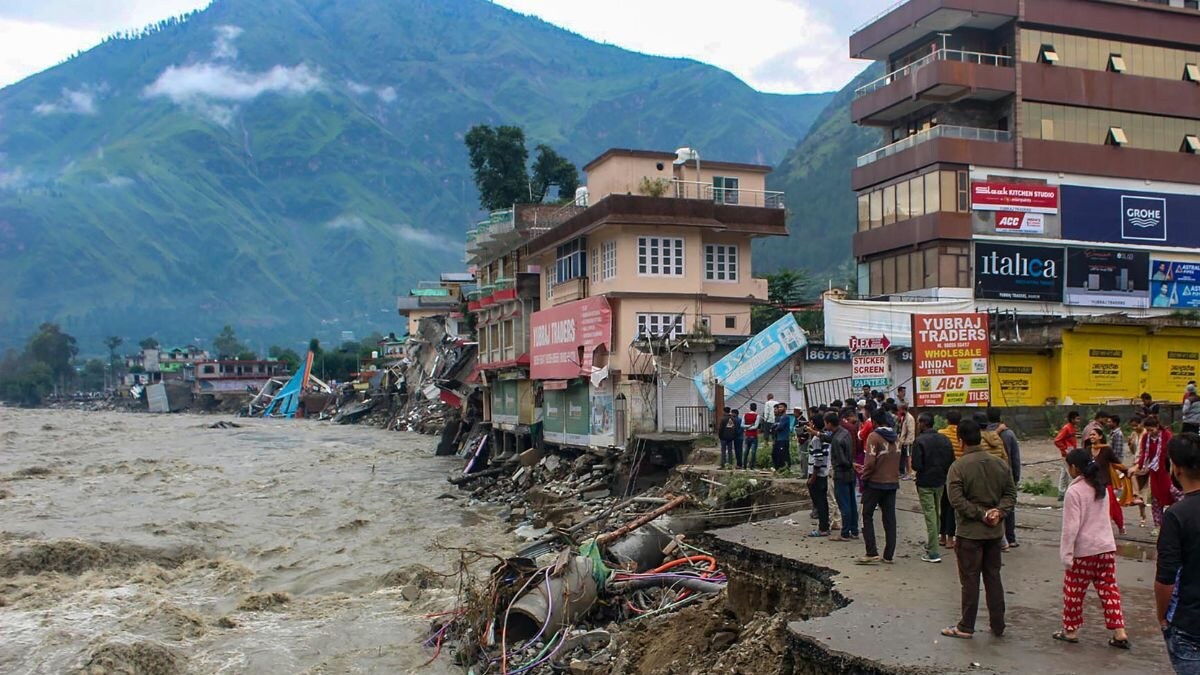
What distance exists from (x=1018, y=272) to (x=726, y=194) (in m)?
13.8

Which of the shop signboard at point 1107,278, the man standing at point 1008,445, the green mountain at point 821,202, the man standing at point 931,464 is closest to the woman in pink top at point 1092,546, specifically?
the man standing at point 931,464

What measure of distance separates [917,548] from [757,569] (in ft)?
7.16

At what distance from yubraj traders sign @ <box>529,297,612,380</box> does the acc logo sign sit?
25122mm

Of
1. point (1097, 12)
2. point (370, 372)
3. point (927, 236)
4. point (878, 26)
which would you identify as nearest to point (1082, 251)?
point (927, 236)

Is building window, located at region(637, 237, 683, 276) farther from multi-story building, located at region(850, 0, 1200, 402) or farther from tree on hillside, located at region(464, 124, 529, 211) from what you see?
tree on hillside, located at region(464, 124, 529, 211)

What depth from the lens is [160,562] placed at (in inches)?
906

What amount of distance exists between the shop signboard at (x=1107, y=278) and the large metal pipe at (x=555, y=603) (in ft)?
109

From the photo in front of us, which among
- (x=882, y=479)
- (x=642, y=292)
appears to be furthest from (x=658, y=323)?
(x=882, y=479)

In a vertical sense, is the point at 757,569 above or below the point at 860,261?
below

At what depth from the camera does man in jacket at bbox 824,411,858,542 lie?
1238cm

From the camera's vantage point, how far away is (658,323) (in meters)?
30.6

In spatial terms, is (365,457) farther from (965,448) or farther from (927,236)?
(965,448)

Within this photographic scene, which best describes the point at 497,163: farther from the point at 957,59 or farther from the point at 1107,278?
the point at 1107,278

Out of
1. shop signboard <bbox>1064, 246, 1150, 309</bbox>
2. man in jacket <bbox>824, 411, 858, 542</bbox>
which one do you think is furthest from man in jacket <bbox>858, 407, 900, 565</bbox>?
shop signboard <bbox>1064, 246, 1150, 309</bbox>
